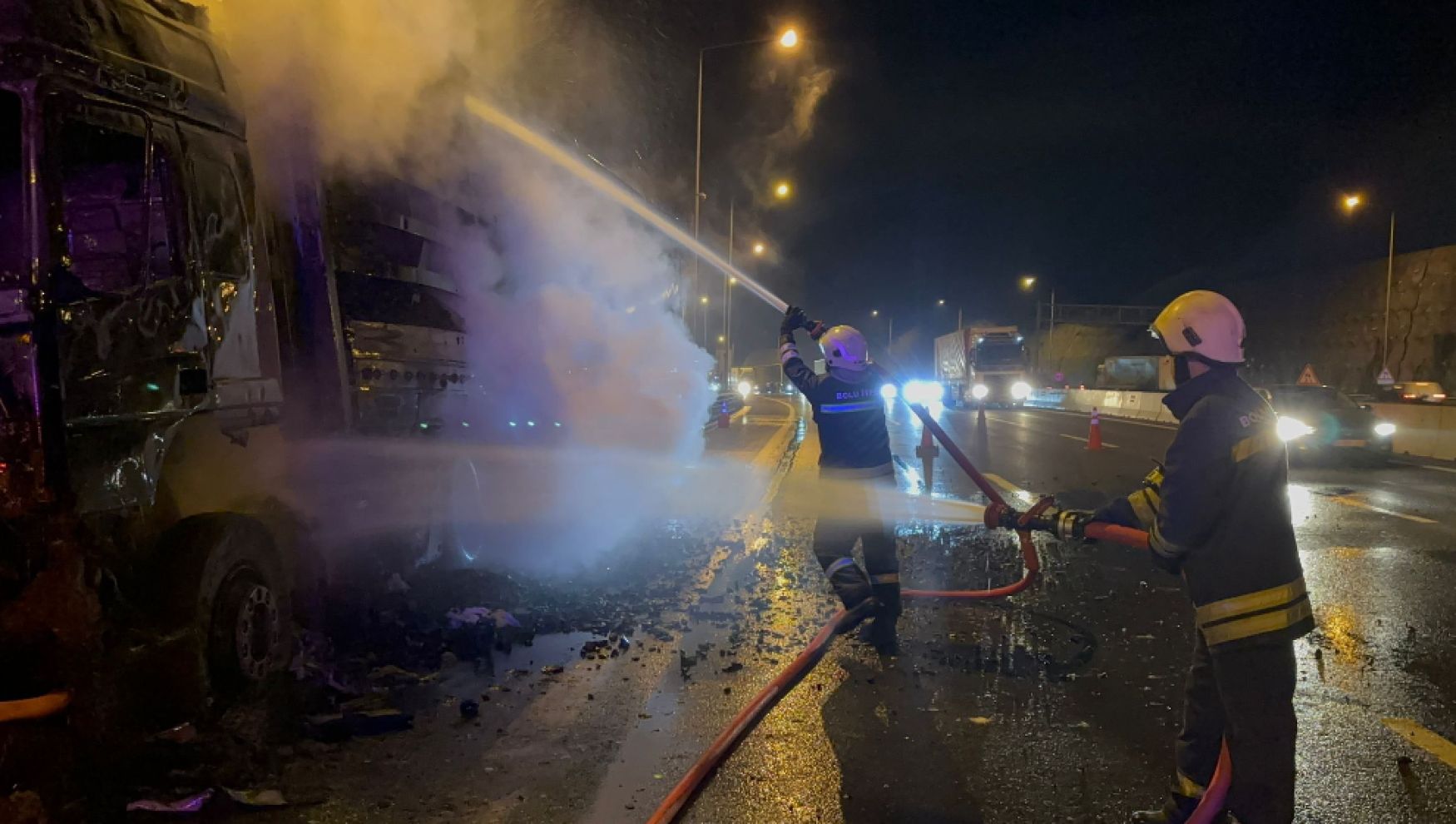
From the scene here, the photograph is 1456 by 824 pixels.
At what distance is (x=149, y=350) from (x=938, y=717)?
3680 mm

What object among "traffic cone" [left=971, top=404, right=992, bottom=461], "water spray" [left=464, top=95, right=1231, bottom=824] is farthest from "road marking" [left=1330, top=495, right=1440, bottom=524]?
"water spray" [left=464, top=95, right=1231, bottom=824]

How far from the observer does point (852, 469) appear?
203 inches

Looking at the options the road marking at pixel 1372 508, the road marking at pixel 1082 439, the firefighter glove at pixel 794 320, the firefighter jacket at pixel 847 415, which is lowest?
the road marking at pixel 1082 439

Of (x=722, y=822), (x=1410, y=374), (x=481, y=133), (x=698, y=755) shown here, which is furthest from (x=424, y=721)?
(x=1410, y=374)

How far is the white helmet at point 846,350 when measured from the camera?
16.9 ft

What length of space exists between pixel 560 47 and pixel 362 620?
611cm

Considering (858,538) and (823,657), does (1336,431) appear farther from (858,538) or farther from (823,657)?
(823,657)

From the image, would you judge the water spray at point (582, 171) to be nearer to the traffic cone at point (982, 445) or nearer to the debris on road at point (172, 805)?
the debris on road at point (172, 805)

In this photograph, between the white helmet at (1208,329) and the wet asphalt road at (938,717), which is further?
the wet asphalt road at (938,717)

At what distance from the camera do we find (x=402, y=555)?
5.73m

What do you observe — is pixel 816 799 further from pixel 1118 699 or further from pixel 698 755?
pixel 1118 699

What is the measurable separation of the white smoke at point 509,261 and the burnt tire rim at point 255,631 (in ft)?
3.04

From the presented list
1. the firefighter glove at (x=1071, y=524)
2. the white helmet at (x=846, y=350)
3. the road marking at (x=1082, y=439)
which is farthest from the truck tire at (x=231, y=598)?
the road marking at (x=1082, y=439)

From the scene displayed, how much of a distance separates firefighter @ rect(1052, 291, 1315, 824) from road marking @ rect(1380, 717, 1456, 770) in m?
1.51
